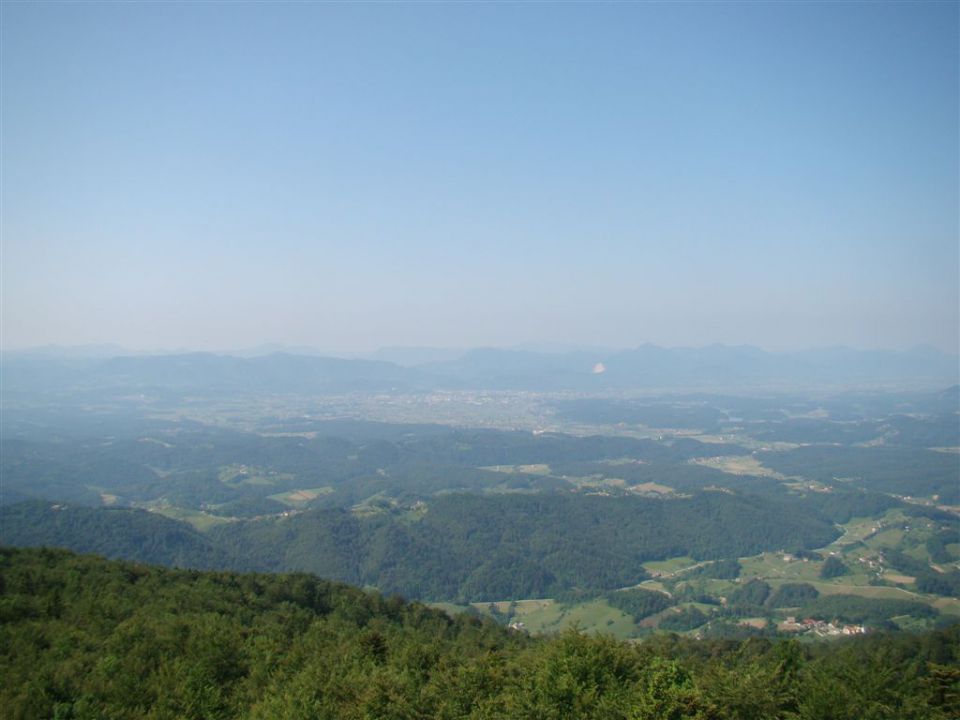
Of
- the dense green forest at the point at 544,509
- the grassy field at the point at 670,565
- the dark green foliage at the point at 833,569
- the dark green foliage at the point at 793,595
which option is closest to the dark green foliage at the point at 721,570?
the dense green forest at the point at 544,509

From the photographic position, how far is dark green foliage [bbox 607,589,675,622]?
169 feet

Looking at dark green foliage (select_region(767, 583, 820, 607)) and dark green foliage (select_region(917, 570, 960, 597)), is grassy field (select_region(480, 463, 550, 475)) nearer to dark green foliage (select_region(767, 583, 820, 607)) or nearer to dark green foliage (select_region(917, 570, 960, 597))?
dark green foliage (select_region(767, 583, 820, 607))

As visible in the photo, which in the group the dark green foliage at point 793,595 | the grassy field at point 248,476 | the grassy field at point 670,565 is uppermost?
the dark green foliage at point 793,595

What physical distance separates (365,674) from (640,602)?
132 feet

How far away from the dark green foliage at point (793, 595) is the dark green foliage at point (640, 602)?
8.17 m

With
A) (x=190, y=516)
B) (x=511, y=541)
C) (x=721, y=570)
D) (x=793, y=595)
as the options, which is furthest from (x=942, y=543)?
(x=190, y=516)

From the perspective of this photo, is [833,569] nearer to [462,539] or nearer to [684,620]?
[684,620]

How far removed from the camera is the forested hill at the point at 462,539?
61875 millimetres

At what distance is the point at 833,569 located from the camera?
2291 inches

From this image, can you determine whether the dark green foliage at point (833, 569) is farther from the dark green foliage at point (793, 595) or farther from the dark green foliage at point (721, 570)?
the dark green foliage at point (721, 570)

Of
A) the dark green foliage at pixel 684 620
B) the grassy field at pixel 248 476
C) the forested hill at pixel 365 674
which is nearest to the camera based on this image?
the forested hill at pixel 365 674

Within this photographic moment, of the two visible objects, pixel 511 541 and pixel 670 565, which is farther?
pixel 511 541

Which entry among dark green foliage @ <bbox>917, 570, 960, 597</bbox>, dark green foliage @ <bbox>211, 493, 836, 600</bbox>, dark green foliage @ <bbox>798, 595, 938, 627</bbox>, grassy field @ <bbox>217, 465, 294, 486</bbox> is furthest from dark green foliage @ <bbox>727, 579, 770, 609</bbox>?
grassy field @ <bbox>217, 465, 294, 486</bbox>

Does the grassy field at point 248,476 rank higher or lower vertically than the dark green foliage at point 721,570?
lower
